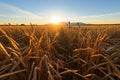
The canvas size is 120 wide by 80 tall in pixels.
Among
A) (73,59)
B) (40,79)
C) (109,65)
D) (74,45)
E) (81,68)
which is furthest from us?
(74,45)

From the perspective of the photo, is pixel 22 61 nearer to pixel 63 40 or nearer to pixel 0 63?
pixel 0 63

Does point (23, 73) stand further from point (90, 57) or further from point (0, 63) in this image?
point (90, 57)

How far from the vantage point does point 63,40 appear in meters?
2.88

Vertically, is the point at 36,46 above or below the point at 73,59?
above

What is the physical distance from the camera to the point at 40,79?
1565 millimetres

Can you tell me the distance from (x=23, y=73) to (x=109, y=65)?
0.71 metres

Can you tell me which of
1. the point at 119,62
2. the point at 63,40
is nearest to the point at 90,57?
the point at 119,62

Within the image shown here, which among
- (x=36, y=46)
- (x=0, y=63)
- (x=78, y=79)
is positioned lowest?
(x=78, y=79)

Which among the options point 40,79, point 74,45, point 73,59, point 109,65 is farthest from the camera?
point 74,45

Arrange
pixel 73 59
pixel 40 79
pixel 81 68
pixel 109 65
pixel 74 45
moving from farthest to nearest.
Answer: pixel 74 45 → pixel 73 59 → pixel 81 68 → pixel 109 65 → pixel 40 79

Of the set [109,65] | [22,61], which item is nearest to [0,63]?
[22,61]

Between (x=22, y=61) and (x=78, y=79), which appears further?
(x=78, y=79)

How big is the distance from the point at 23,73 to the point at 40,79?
0.46ft

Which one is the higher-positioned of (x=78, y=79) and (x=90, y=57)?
(x=90, y=57)
